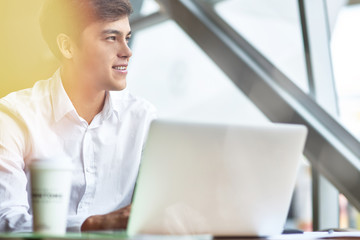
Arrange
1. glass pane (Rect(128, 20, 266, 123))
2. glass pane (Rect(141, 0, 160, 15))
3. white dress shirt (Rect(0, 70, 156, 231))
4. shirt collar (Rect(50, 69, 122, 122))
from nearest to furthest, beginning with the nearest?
1. white dress shirt (Rect(0, 70, 156, 231))
2. shirt collar (Rect(50, 69, 122, 122))
3. glass pane (Rect(141, 0, 160, 15))
4. glass pane (Rect(128, 20, 266, 123))

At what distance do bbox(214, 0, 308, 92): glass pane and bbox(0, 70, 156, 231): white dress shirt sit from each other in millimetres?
1612

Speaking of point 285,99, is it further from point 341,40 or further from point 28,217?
point 28,217

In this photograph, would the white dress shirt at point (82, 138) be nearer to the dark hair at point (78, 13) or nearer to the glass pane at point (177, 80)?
the dark hair at point (78, 13)

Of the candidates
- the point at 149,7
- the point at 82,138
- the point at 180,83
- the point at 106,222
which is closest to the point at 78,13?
the point at 82,138

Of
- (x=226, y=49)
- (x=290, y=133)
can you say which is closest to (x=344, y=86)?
(x=226, y=49)

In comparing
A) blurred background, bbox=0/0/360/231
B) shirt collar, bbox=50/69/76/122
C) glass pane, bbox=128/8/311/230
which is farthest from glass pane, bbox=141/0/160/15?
shirt collar, bbox=50/69/76/122

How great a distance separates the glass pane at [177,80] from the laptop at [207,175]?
3.77m

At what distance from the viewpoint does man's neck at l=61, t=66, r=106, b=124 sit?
1772mm

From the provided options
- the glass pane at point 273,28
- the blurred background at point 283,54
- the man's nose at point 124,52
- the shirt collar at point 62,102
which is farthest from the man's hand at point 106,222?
the glass pane at point 273,28

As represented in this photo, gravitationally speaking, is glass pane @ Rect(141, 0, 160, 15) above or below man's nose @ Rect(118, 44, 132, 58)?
below

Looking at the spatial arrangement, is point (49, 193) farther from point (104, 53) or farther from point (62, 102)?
point (104, 53)

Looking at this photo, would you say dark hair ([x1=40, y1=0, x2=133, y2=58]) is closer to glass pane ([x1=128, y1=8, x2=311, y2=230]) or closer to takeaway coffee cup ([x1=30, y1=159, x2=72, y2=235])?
takeaway coffee cup ([x1=30, y1=159, x2=72, y2=235])

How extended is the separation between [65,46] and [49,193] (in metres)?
1.03

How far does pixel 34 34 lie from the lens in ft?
8.25
